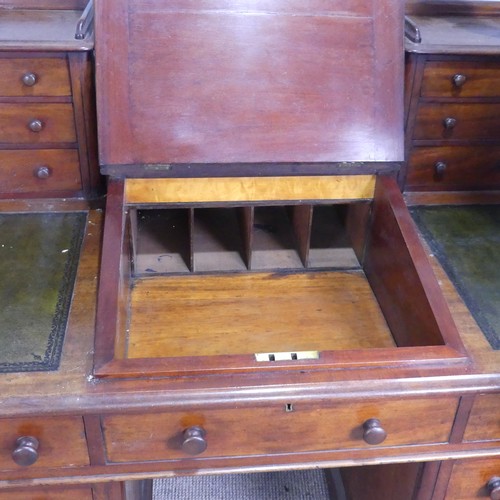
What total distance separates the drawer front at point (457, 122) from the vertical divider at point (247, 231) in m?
0.43

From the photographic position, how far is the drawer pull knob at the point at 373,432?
100 cm

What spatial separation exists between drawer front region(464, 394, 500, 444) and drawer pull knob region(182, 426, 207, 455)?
465 mm

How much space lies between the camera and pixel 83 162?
4.35 ft

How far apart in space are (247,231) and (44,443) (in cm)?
58

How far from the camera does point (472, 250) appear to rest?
1.27 metres

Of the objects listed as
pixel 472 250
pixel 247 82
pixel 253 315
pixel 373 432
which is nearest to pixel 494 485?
pixel 373 432

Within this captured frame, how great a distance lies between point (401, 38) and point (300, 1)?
23 cm

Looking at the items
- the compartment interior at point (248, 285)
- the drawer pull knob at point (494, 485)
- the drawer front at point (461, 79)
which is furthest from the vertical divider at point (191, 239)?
the drawer pull knob at point (494, 485)

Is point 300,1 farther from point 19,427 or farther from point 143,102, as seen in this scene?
point 19,427

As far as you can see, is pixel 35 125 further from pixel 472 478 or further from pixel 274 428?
pixel 472 478

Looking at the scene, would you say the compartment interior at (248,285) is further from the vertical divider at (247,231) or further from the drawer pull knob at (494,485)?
the drawer pull knob at (494,485)

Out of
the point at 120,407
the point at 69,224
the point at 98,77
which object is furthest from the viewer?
the point at 69,224

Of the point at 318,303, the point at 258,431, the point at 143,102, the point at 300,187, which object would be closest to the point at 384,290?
the point at 318,303

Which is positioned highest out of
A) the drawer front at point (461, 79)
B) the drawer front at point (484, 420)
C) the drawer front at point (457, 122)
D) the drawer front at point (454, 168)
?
the drawer front at point (461, 79)
